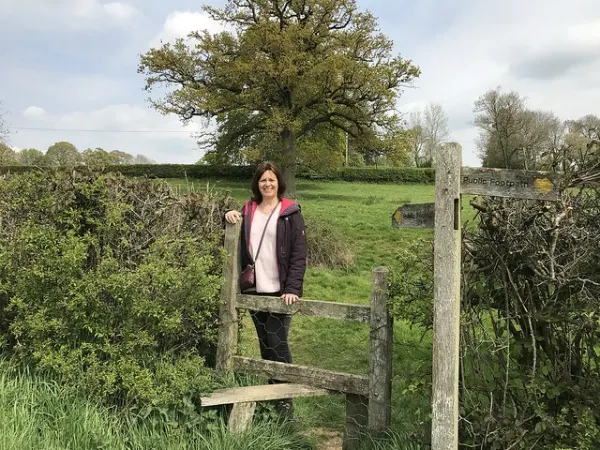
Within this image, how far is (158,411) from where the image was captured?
3.49 m

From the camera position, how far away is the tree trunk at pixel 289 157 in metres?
24.7

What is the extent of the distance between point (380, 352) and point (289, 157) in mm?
21848

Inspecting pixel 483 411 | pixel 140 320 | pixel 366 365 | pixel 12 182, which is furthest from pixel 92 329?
pixel 366 365

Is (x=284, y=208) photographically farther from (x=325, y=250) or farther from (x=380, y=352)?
(x=325, y=250)

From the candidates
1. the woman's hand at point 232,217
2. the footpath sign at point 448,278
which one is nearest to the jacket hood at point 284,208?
the woman's hand at point 232,217

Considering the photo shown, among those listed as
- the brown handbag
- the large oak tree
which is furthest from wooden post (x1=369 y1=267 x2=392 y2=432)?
the large oak tree

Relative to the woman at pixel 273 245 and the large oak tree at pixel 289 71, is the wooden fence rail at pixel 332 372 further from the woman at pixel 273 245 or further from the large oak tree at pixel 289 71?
the large oak tree at pixel 289 71

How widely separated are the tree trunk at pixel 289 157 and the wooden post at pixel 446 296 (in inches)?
849

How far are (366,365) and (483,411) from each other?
8.45 feet

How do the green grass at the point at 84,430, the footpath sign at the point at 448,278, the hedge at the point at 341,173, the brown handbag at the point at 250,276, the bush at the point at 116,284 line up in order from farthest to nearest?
the hedge at the point at 341,173
the brown handbag at the point at 250,276
the bush at the point at 116,284
the green grass at the point at 84,430
the footpath sign at the point at 448,278

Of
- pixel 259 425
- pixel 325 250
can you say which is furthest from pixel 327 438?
pixel 325 250

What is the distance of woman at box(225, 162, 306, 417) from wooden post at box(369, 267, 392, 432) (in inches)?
27.0

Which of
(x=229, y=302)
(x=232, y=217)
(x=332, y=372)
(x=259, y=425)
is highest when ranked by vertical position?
(x=232, y=217)

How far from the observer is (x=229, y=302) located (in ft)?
13.0
